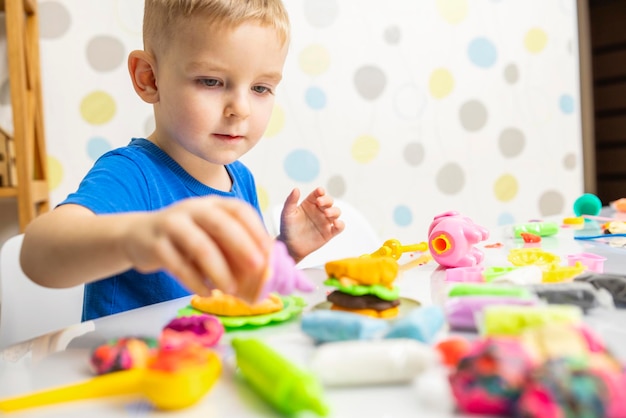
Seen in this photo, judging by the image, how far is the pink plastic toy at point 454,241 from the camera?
2.21 feet

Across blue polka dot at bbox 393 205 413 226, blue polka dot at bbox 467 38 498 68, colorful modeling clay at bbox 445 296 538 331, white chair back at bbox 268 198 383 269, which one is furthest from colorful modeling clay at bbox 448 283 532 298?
blue polka dot at bbox 467 38 498 68

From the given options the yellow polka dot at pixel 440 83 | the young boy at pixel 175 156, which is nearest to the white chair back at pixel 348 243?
the young boy at pixel 175 156

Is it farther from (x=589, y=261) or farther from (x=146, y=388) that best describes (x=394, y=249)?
(x=146, y=388)

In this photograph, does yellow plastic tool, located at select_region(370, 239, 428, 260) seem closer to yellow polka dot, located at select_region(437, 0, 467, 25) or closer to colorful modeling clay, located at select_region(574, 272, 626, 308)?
colorful modeling clay, located at select_region(574, 272, 626, 308)

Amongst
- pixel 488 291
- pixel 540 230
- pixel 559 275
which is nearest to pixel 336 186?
pixel 540 230

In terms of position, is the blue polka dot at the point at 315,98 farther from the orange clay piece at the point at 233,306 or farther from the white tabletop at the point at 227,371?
the orange clay piece at the point at 233,306

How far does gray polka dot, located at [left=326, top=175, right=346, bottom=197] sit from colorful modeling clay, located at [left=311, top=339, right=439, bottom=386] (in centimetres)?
166

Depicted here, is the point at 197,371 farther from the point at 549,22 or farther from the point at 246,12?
the point at 549,22

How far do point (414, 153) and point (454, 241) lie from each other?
1.46 m

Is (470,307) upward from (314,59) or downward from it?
downward

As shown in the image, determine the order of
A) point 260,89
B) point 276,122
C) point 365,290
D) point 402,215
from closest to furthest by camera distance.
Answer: point 365,290 < point 260,89 < point 276,122 < point 402,215

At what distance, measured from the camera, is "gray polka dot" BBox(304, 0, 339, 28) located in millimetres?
1899

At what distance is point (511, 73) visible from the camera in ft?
7.35

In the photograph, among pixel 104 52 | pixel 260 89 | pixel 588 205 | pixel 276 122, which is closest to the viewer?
pixel 260 89
